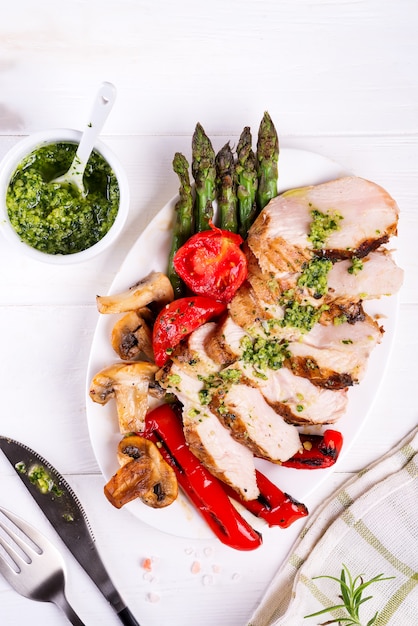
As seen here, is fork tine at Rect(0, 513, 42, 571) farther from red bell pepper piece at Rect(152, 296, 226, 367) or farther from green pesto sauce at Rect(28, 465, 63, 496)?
red bell pepper piece at Rect(152, 296, 226, 367)

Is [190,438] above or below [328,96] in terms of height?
below

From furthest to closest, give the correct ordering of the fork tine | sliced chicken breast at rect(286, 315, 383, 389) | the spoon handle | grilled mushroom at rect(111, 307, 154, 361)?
the fork tine
grilled mushroom at rect(111, 307, 154, 361)
sliced chicken breast at rect(286, 315, 383, 389)
the spoon handle

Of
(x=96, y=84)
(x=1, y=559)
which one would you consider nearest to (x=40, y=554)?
(x=1, y=559)

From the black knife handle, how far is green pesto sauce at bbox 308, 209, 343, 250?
5.93ft

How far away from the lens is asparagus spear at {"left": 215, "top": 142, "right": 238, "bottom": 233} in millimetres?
2877

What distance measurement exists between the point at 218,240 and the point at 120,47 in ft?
3.57

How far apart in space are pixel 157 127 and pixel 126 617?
7.20ft

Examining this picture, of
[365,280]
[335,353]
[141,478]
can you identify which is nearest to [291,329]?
[335,353]

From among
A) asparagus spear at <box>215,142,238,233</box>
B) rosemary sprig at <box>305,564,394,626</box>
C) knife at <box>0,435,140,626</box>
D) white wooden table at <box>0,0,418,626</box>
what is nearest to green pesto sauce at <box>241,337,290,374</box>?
asparagus spear at <box>215,142,238,233</box>

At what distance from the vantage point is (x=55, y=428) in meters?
3.16

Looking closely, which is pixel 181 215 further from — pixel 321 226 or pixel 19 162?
pixel 19 162

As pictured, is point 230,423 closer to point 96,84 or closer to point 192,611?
point 192,611

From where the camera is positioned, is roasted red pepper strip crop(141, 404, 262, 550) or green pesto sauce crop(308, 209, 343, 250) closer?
green pesto sauce crop(308, 209, 343, 250)

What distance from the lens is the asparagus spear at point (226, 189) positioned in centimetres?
288
